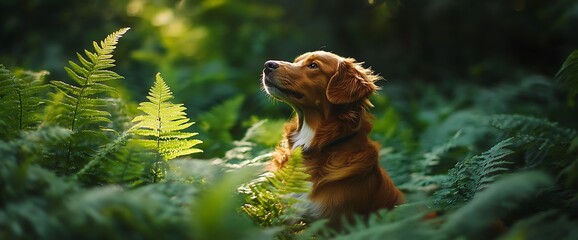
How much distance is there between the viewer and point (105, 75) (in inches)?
125

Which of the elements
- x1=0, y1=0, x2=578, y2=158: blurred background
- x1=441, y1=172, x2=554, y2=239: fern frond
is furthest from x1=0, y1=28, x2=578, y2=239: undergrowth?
x1=0, y1=0, x2=578, y2=158: blurred background

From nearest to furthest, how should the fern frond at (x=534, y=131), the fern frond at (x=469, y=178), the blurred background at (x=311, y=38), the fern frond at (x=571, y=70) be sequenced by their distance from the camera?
1. the fern frond at (x=469, y=178)
2. the fern frond at (x=571, y=70)
3. the fern frond at (x=534, y=131)
4. the blurred background at (x=311, y=38)

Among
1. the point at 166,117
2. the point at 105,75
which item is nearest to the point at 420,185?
the point at 166,117

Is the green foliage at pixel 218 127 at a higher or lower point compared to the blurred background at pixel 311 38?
lower

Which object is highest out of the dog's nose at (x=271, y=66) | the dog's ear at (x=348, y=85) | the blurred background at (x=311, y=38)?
the blurred background at (x=311, y=38)

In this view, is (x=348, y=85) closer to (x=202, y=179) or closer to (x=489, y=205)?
(x=202, y=179)

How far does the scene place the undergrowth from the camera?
2121mm

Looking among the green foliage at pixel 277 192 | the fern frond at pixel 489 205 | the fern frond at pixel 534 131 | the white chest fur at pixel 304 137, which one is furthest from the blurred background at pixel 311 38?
the fern frond at pixel 489 205

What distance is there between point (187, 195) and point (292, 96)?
1600 millimetres

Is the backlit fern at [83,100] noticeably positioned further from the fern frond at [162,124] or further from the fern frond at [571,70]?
the fern frond at [571,70]

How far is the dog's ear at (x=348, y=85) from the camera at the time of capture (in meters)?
3.84

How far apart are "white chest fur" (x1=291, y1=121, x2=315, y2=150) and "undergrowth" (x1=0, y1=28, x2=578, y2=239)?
1.29ft

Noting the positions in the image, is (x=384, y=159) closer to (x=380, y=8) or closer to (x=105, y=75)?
(x=105, y=75)

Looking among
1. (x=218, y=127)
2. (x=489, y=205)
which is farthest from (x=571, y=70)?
(x=218, y=127)
